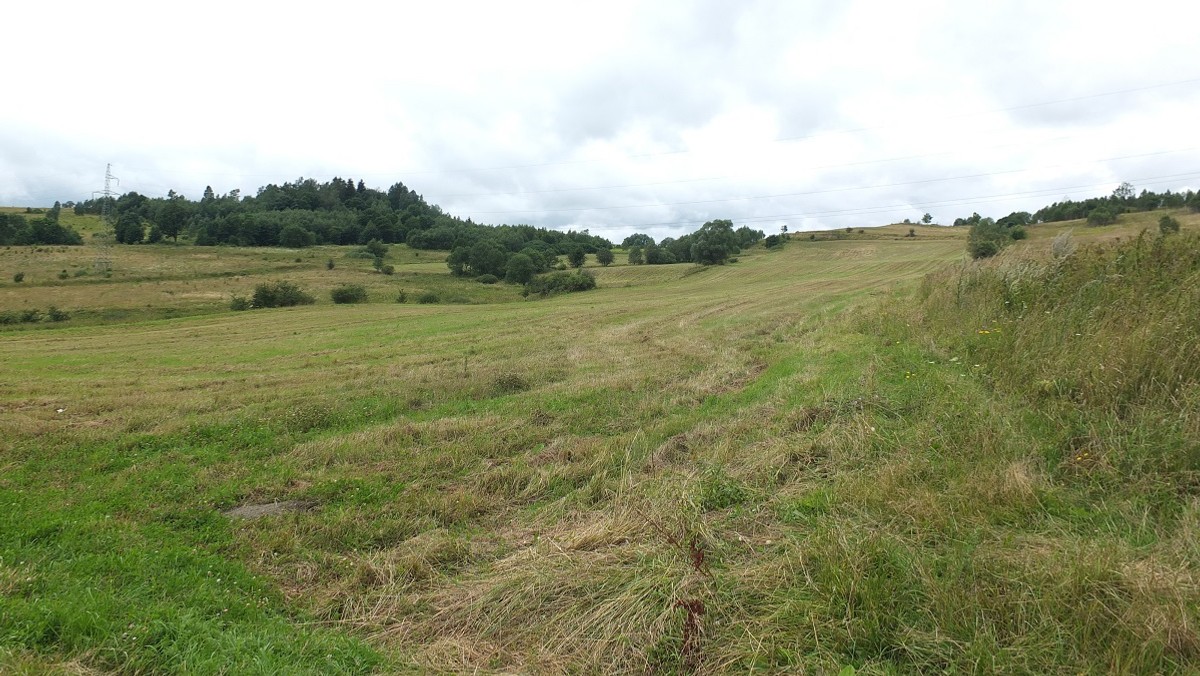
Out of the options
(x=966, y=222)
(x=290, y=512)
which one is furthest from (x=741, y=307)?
(x=966, y=222)

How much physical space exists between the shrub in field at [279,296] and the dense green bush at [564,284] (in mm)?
26939

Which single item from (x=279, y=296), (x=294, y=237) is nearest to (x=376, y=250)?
(x=294, y=237)

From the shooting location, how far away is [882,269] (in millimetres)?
55125

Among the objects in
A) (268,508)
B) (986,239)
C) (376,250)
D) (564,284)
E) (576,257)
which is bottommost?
(268,508)

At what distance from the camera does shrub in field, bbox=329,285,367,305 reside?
59125 mm

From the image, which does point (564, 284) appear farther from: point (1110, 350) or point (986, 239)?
point (1110, 350)

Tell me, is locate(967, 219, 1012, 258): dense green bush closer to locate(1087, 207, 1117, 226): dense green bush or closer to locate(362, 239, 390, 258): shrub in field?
locate(1087, 207, 1117, 226): dense green bush

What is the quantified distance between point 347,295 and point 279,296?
6.55m

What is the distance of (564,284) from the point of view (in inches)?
2817

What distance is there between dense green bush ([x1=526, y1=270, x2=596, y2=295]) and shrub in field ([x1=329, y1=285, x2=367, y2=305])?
21.0 meters

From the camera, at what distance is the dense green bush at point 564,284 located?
7088 cm

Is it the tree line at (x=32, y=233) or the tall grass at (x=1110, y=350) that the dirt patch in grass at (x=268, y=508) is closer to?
the tall grass at (x=1110, y=350)

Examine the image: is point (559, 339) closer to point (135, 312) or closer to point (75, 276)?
point (135, 312)

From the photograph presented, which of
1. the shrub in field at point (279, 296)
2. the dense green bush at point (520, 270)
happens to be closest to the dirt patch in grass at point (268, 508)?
the shrub in field at point (279, 296)
